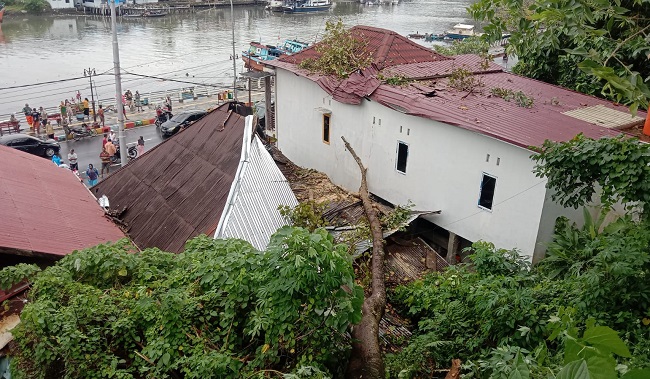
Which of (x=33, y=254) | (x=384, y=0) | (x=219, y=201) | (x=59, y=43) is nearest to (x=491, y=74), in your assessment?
(x=219, y=201)

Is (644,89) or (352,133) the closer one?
(644,89)

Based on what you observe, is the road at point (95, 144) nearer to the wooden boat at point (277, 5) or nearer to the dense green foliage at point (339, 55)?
the dense green foliage at point (339, 55)

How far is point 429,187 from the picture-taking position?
1310cm

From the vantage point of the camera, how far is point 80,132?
26.0 m

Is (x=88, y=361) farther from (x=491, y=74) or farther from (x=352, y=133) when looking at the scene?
(x=491, y=74)

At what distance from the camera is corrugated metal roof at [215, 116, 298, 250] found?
28.9 ft

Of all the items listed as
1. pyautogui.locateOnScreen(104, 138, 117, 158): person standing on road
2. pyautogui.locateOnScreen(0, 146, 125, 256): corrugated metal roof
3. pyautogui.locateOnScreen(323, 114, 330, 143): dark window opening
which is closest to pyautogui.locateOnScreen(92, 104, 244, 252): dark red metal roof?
pyautogui.locateOnScreen(0, 146, 125, 256): corrugated metal roof

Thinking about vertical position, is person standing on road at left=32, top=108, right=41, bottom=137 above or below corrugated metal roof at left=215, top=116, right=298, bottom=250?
below

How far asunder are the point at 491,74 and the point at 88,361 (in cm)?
1420

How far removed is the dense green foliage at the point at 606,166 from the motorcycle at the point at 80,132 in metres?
23.0

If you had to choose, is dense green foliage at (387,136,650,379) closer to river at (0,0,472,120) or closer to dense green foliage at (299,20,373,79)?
dense green foliage at (299,20,373,79)

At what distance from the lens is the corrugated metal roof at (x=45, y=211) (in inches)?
273

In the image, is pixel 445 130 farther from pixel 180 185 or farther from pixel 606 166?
pixel 180 185

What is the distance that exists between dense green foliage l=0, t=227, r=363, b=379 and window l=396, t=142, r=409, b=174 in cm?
799
